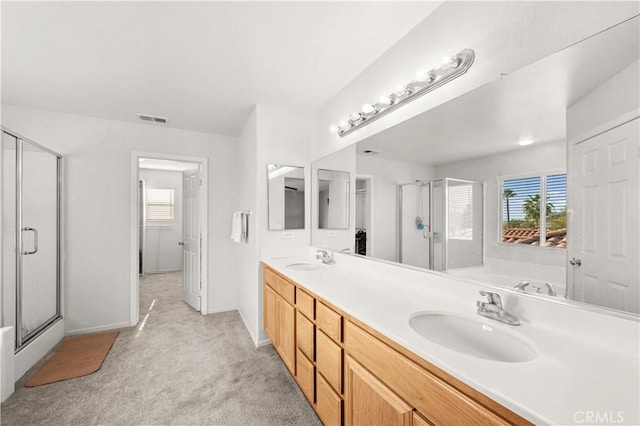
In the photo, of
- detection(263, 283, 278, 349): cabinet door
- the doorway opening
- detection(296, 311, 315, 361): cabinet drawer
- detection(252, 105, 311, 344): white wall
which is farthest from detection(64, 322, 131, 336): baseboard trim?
the doorway opening

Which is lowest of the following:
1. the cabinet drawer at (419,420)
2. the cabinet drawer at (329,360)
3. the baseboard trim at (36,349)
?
the baseboard trim at (36,349)

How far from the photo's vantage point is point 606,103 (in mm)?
885

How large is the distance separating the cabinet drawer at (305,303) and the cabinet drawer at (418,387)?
0.46 metres

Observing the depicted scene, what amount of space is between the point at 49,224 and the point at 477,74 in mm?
3757

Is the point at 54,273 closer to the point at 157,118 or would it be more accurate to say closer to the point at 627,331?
the point at 157,118

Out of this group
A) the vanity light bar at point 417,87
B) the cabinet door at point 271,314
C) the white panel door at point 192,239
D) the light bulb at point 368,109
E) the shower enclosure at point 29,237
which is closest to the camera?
the vanity light bar at point 417,87

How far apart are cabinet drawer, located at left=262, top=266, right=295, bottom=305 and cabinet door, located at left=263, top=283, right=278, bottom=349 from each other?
64mm

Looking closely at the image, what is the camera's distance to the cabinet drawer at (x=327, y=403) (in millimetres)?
1371

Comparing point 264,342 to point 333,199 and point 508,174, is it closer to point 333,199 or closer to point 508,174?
point 333,199

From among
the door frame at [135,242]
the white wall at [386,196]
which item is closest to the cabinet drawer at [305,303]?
the white wall at [386,196]

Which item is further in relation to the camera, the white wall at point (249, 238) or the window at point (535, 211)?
the white wall at point (249, 238)

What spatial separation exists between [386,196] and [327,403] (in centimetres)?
128

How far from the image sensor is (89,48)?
180 cm

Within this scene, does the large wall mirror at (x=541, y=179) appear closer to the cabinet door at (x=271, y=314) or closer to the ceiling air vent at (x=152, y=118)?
the cabinet door at (x=271, y=314)
